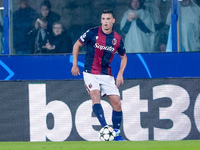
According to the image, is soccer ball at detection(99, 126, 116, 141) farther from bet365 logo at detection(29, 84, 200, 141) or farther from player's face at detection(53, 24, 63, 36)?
player's face at detection(53, 24, 63, 36)

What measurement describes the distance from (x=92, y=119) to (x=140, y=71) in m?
2.13

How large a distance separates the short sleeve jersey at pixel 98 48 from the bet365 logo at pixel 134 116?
2.80ft

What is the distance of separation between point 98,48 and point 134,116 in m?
1.33

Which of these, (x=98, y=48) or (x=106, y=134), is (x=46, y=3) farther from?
(x=106, y=134)

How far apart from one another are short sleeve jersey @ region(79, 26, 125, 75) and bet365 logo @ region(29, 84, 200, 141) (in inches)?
33.6

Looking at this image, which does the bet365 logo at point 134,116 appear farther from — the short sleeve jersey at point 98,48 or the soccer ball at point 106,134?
the soccer ball at point 106,134

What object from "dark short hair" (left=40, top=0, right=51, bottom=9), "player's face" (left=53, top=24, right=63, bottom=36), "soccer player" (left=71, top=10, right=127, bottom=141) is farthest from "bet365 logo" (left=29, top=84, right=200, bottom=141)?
"dark short hair" (left=40, top=0, right=51, bottom=9)

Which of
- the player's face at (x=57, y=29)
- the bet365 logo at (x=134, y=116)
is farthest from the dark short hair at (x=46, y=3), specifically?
the bet365 logo at (x=134, y=116)

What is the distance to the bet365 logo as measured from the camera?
9.57 m

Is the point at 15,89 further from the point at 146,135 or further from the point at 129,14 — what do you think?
the point at 129,14

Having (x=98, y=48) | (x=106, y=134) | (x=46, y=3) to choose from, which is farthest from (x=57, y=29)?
(x=106, y=134)

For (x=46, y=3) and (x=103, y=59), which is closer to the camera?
(x=103, y=59)

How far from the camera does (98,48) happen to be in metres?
8.96

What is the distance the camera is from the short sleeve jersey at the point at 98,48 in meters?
8.95
